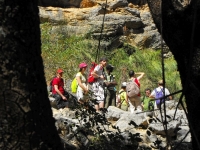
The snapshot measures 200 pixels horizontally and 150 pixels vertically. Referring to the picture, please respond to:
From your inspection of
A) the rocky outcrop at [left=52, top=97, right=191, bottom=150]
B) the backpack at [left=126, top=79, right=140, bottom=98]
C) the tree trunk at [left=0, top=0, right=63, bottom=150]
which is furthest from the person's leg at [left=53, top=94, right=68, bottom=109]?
the tree trunk at [left=0, top=0, right=63, bottom=150]

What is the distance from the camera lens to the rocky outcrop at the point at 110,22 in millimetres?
20486

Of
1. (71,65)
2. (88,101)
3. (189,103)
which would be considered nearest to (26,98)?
(189,103)

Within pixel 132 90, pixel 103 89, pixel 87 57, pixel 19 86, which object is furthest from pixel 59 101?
pixel 87 57

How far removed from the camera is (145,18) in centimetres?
2244

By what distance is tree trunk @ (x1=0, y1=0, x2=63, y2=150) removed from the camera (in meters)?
2.24

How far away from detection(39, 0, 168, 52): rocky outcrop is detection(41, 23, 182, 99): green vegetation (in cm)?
54

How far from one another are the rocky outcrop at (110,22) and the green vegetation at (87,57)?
0.54 meters

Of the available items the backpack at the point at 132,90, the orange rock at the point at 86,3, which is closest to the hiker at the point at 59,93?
the backpack at the point at 132,90

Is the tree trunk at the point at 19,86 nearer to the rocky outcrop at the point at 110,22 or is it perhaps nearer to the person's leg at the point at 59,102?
the person's leg at the point at 59,102

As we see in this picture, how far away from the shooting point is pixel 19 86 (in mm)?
2254

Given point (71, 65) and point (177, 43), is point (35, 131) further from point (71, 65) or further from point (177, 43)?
point (71, 65)

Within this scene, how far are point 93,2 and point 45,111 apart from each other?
19.7 m

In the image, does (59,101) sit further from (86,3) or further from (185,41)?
(86,3)

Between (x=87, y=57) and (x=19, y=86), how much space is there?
15.4 m
